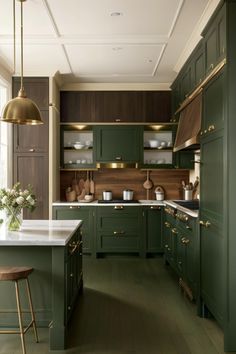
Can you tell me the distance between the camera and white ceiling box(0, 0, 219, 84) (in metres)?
3.68

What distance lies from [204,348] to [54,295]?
1.25 m

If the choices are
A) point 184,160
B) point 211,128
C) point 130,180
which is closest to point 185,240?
point 211,128

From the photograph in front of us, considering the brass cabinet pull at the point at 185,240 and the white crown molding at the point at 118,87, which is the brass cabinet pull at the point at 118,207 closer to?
the brass cabinet pull at the point at 185,240

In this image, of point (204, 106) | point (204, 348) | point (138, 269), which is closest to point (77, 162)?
point (138, 269)

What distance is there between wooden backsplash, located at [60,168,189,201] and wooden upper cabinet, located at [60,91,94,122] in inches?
38.2

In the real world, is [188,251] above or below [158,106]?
below

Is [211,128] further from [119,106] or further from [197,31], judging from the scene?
[119,106]

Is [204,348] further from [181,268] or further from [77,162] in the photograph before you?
[77,162]

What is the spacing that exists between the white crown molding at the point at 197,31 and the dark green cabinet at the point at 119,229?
2.39 m

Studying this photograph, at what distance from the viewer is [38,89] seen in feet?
19.3

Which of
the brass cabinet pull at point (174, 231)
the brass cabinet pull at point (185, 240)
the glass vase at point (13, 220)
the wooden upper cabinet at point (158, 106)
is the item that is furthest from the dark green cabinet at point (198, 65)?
the glass vase at point (13, 220)

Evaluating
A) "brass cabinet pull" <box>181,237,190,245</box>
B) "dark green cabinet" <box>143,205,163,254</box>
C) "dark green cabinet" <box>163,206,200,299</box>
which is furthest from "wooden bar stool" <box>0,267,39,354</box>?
"dark green cabinet" <box>143,205,163,254</box>

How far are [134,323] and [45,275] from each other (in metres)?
Result: 0.95

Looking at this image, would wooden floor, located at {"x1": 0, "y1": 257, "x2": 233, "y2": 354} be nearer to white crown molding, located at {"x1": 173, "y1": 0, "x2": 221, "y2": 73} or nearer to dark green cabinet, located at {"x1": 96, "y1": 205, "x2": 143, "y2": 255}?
dark green cabinet, located at {"x1": 96, "y1": 205, "x2": 143, "y2": 255}
